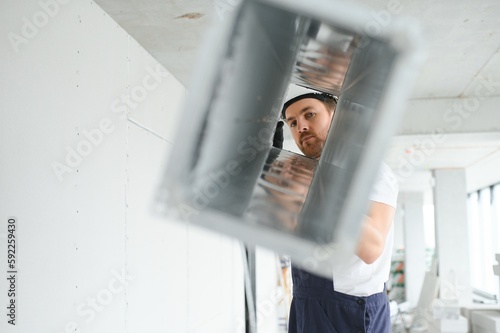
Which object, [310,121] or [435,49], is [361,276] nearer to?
[310,121]

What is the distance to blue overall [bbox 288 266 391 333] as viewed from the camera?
158 centimetres

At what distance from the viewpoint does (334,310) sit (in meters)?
1.60

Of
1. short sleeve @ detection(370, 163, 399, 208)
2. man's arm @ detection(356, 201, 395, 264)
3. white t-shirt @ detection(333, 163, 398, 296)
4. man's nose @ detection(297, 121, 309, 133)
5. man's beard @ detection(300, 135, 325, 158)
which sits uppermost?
man's nose @ detection(297, 121, 309, 133)

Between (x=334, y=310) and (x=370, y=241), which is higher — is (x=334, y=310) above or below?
below

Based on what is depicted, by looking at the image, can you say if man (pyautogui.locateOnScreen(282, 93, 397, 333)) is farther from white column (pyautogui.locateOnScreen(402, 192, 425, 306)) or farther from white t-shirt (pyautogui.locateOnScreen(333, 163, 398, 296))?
white column (pyautogui.locateOnScreen(402, 192, 425, 306))

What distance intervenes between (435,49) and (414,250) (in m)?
8.90

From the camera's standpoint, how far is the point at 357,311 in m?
Answer: 1.58

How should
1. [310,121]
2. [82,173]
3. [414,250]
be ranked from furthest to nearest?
[414,250] < [82,173] < [310,121]

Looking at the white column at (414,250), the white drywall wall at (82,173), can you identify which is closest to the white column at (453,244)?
the white column at (414,250)

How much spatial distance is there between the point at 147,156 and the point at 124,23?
0.76 metres

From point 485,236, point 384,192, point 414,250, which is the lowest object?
point 384,192

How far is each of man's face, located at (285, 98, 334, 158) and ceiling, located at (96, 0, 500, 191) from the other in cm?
30

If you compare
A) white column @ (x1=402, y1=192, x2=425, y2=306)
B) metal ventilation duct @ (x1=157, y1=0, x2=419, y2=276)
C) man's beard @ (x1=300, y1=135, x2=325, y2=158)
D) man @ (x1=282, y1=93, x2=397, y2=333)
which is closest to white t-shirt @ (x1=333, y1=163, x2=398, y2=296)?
man @ (x1=282, y1=93, x2=397, y2=333)

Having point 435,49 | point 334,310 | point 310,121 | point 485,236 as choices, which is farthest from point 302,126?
point 485,236
